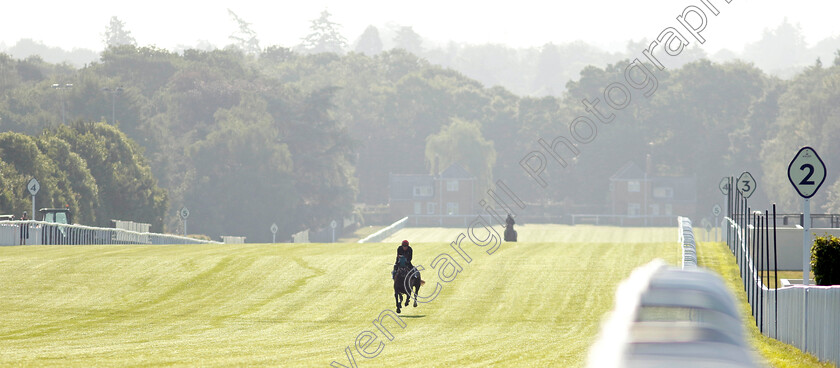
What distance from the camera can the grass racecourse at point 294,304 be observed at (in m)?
20.2


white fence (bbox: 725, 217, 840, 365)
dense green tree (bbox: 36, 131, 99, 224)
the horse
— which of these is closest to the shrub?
white fence (bbox: 725, 217, 840, 365)

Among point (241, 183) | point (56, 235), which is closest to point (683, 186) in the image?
point (241, 183)

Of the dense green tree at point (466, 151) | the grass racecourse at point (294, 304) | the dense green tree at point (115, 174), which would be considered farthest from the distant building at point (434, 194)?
the grass racecourse at point (294, 304)

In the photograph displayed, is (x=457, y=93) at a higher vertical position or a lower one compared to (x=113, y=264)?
higher

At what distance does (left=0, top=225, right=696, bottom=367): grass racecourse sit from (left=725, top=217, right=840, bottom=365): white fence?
138 inches

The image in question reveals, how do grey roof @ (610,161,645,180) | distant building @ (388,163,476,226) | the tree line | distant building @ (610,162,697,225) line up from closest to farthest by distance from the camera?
the tree line → distant building @ (610,162,697,225) → grey roof @ (610,161,645,180) → distant building @ (388,163,476,226)

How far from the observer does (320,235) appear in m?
119

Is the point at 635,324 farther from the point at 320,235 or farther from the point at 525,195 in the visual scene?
the point at 525,195

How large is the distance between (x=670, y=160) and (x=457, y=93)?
33229 mm

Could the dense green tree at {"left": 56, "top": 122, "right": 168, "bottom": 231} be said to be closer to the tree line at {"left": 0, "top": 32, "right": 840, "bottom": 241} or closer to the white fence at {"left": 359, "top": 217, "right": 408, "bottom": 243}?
the tree line at {"left": 0, "top": 32, "right": 840, "bottom": 241}

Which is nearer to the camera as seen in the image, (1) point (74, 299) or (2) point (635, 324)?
(2) point (635, 324)

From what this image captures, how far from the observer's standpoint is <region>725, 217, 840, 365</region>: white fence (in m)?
15.5

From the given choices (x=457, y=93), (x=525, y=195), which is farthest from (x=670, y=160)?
(x=457, y=93)

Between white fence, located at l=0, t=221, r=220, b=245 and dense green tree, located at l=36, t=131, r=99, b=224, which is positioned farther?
dense green tree, located at l=36, t=131, r=99, b=224
